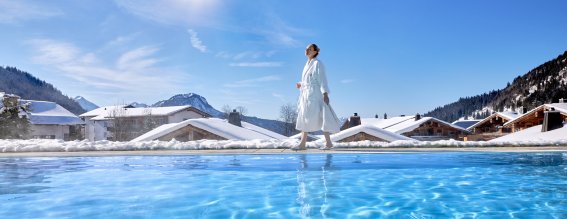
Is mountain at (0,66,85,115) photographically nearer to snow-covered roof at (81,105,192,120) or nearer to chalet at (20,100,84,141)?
snow-covered roof at (81,105,192,120)

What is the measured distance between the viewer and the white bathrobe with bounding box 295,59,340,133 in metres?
6.91

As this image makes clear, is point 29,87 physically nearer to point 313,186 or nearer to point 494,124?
point 494,124

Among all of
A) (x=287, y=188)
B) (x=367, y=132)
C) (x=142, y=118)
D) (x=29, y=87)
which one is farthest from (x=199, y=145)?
(x=29, y=87)

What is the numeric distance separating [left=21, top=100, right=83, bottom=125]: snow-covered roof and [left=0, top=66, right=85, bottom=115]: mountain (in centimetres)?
9248

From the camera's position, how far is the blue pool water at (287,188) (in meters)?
2.81

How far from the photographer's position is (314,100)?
6.97 m

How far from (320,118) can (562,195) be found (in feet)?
13.6

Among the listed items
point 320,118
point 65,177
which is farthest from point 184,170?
point 320,118

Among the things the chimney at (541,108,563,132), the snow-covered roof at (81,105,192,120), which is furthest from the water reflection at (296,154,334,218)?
the snow-covered roof at (81,105,192,120)

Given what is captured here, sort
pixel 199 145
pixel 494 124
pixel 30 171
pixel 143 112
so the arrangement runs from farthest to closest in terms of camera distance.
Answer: pixel 143 112 → pixel 494 124 → pixel 199 145 → pixel 30 171

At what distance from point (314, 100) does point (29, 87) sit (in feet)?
626

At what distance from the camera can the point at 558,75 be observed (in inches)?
6186

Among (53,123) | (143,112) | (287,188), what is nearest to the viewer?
(287,188)

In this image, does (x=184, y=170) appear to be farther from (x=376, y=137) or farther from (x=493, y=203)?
(x=376, y=137)
